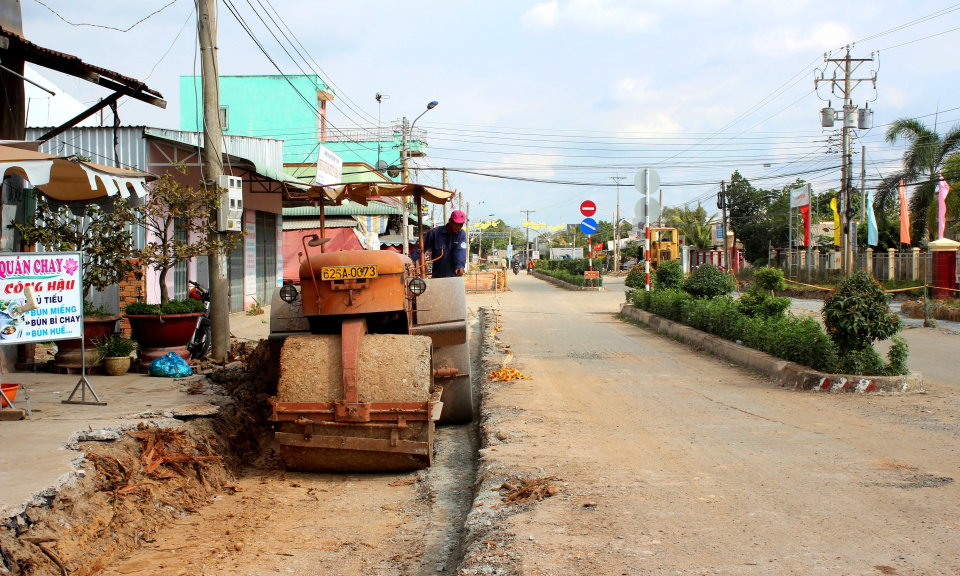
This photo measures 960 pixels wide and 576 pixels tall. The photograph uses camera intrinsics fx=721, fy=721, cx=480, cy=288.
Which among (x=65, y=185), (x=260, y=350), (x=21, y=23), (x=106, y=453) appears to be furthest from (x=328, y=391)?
(x=21, y=23)

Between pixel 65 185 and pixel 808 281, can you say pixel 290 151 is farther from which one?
pixel 65 185

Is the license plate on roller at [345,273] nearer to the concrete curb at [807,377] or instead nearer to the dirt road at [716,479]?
the dirt road at [716,479]

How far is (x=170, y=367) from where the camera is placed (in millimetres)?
8594

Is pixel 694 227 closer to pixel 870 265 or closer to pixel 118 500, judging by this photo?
pixel 870 265

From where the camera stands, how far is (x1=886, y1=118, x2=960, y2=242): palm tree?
101 ft

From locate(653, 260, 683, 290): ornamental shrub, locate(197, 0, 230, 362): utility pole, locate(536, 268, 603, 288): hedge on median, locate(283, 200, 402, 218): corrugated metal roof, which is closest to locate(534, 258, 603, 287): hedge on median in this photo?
locate(536, 268, 603, 288): hedge on median

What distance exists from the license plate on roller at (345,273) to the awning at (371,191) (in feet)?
4.61

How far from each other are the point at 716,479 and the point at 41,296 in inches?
234

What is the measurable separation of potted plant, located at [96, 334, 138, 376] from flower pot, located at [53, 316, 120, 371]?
0.07m

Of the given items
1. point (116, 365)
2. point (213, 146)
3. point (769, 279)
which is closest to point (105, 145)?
point (213, 146)

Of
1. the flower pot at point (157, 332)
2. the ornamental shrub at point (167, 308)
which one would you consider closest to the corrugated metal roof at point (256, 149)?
the ornamental shrub at point (167, 308)

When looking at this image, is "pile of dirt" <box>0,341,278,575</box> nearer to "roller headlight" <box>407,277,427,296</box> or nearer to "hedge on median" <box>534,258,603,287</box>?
"roller headlight" <box>407,277,427,296</box>

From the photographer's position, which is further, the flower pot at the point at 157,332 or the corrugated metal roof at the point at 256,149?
the corrugated metal roof at the point at 256,149

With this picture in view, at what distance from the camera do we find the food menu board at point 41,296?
6.31 m
